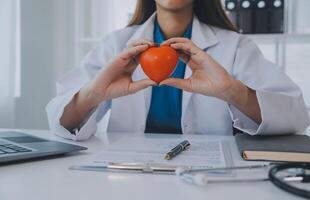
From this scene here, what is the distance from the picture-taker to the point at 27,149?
698mm

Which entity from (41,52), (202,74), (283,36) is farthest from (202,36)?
(41,52)

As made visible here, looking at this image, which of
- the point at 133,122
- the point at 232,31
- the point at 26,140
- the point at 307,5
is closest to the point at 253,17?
the point at 307,5

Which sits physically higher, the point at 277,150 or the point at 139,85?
the point at 139,85

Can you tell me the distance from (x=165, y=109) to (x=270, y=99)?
37 cm

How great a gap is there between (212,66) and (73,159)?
36 centimetres

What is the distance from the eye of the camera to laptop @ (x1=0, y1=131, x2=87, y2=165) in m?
0.64

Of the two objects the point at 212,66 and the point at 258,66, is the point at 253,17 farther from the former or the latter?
the point at 212,66

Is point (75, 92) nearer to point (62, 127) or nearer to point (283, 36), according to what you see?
point (62, 127)

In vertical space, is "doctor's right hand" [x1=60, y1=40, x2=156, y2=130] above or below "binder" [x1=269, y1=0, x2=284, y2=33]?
below

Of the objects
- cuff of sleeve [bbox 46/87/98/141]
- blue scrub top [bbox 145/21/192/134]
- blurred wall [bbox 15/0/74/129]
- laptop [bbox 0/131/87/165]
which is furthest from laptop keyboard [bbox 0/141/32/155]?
blurred wall [bbox 15/0/74/129]

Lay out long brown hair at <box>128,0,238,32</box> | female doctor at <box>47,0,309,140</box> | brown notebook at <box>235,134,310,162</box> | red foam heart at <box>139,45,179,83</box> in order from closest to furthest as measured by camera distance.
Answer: brown notebook at <box>235,134,310,162</box>
red foam heart at <box>139,45,179,83</box>
female doctor at <box>47,0,309,140</box>
long brown hair at <box>128,0,238,32</box>

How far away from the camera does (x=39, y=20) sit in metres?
2.34

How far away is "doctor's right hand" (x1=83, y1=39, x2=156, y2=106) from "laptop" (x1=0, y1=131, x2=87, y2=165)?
0.19 metres

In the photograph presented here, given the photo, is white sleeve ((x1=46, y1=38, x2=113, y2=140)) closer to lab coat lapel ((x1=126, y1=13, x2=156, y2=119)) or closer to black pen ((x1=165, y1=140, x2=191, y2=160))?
lab coat lapel ((x1=126, y1=13, x2=156, y2=119))
